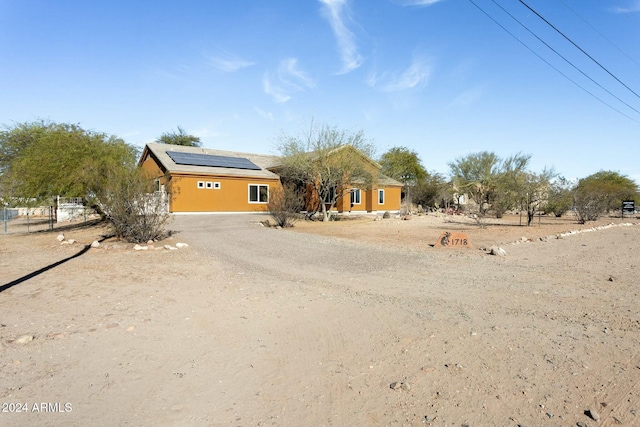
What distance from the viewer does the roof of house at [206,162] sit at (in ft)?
100

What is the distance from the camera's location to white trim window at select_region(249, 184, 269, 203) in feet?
109

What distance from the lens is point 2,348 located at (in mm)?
4848

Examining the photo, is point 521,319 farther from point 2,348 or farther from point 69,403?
point 2,348

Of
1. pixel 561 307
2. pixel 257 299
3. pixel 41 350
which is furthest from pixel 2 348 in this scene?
pixel 561 307

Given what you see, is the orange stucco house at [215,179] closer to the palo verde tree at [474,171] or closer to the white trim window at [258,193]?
the white trim window at [258,193]

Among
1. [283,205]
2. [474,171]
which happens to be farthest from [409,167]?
[283,205]

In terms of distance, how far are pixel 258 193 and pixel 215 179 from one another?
3939 millimetres

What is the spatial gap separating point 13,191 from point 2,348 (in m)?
16.6

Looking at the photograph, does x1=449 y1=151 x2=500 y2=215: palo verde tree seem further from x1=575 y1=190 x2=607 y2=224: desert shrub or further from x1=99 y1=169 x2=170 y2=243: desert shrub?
x1=99 y1=169 x2=170 y2=243: desert shrub

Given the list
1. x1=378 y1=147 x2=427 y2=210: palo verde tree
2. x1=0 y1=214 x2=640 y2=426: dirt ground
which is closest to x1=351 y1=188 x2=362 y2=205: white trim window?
x1=378 y1=147 x2=427 y2=210: palo verde tree

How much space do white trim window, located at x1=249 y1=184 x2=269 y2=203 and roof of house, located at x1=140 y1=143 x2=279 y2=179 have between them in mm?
851

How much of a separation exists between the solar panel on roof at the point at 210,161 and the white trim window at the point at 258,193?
2.06 metres

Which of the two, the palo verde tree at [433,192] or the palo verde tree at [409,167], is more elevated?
the palo verde tree at [409,167]

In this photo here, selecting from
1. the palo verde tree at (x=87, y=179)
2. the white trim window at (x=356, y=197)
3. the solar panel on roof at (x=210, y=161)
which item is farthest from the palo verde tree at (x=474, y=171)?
the palo verde tree at (x=87, y=179)
